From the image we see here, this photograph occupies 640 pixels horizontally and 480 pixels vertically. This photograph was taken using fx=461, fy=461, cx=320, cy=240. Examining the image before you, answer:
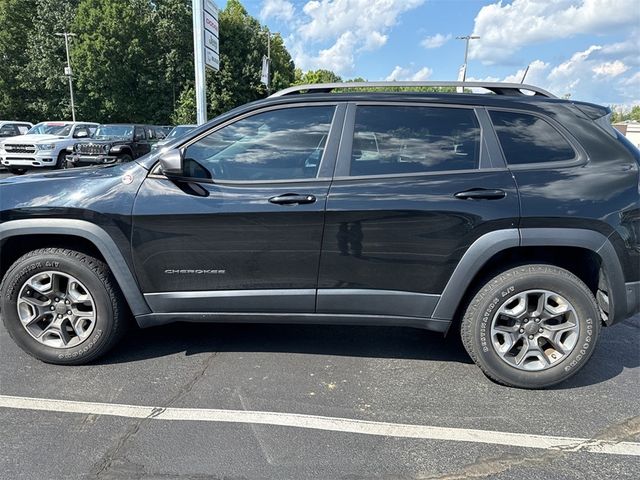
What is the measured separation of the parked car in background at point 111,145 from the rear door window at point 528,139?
11809mm

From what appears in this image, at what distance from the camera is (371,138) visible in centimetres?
299

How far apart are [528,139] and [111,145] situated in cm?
1435

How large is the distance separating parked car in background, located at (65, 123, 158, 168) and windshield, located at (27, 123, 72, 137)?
1072 millimetres

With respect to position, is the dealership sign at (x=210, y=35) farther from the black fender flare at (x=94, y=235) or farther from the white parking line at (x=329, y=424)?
the white parking line at (x=329, y=424)

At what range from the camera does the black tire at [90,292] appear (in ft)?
10.1

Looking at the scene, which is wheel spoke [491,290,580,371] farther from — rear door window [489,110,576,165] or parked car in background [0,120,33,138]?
parked car in background [0,120,33,138]

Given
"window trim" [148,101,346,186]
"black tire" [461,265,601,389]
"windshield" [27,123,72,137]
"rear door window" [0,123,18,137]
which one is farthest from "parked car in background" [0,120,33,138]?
"black tire" [461,265,601,389]

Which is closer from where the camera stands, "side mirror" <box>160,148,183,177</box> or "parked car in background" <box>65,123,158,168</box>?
"side mirror" <box>160,148,183,177</box>

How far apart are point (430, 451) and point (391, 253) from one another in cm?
114

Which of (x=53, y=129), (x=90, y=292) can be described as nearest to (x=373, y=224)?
(x=90, y=292)

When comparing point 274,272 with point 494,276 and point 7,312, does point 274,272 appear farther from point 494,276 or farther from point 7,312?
point 7,312

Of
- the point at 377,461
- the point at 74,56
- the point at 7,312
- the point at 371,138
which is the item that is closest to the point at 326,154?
the point at 371,138

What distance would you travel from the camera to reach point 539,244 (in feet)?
9.34

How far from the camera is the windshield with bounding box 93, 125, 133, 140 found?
16.4m
